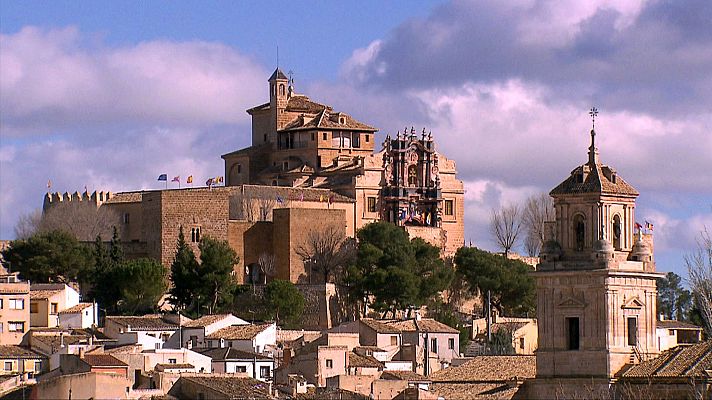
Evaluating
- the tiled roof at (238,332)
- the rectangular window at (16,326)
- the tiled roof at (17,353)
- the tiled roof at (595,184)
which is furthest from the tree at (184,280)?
the tiled roof at (595,184)

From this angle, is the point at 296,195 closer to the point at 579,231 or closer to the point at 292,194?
the point at 292,194

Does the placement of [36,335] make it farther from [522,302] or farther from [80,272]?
[522,302]

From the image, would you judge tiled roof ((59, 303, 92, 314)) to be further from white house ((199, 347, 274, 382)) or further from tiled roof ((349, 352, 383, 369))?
tiled roof ((349, 352, 383, 369))

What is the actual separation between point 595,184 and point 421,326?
A: 3393 cm

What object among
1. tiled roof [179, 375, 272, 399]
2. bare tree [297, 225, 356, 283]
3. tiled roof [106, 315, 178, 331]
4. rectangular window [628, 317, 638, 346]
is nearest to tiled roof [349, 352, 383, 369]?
tiled roof [106, 315, 178, 331]

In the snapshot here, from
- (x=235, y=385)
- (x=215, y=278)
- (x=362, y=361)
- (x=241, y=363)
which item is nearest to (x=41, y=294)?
(x=215, y=278)

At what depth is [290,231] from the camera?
95.4 metres

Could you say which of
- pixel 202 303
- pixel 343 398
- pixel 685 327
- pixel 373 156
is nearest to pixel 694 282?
pixel 343 398

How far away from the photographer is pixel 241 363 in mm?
71812

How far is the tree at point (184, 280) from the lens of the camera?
90.0 m

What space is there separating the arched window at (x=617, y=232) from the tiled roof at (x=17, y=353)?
27858mm

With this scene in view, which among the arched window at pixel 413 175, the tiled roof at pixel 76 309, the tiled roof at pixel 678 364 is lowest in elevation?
the tiled roof at pixel 678 364

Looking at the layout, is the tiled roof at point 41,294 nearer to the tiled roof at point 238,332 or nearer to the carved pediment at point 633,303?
the tiled roof at point 238,332

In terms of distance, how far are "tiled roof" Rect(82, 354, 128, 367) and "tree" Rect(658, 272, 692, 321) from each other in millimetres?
42828
